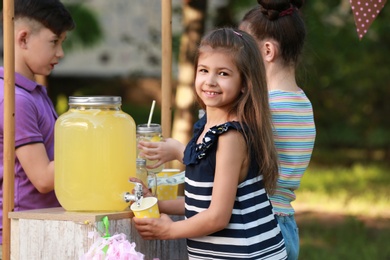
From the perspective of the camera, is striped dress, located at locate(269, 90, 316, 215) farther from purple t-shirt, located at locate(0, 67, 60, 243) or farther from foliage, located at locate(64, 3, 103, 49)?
foliage, located at locate(64, 3, 103, 49)

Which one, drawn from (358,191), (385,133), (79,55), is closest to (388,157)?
(385,133)

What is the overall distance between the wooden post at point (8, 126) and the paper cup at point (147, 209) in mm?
423

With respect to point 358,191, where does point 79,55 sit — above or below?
above

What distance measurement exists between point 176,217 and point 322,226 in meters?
4.99

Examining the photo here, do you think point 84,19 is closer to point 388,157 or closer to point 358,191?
point 358,191

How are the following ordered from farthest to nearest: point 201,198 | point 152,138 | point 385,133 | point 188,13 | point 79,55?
point 79,55 < point 385,133 < point 188,13 < point 152,138 < point 201,198

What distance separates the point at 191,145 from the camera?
2.72 meters

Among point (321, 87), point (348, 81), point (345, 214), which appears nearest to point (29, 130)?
point (345, 214)

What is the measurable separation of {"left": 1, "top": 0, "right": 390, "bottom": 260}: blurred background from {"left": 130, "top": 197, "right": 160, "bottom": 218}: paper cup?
3262 millimetres

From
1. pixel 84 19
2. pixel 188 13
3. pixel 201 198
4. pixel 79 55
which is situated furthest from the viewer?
pixel 79 55

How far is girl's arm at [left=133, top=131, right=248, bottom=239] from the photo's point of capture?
2570 millimetres

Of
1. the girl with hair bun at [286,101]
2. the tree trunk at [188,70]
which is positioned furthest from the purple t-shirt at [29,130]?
the tree trunk at [188,70]

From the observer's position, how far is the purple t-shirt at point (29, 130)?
2.93 metres

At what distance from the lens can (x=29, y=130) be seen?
9.64 feet
